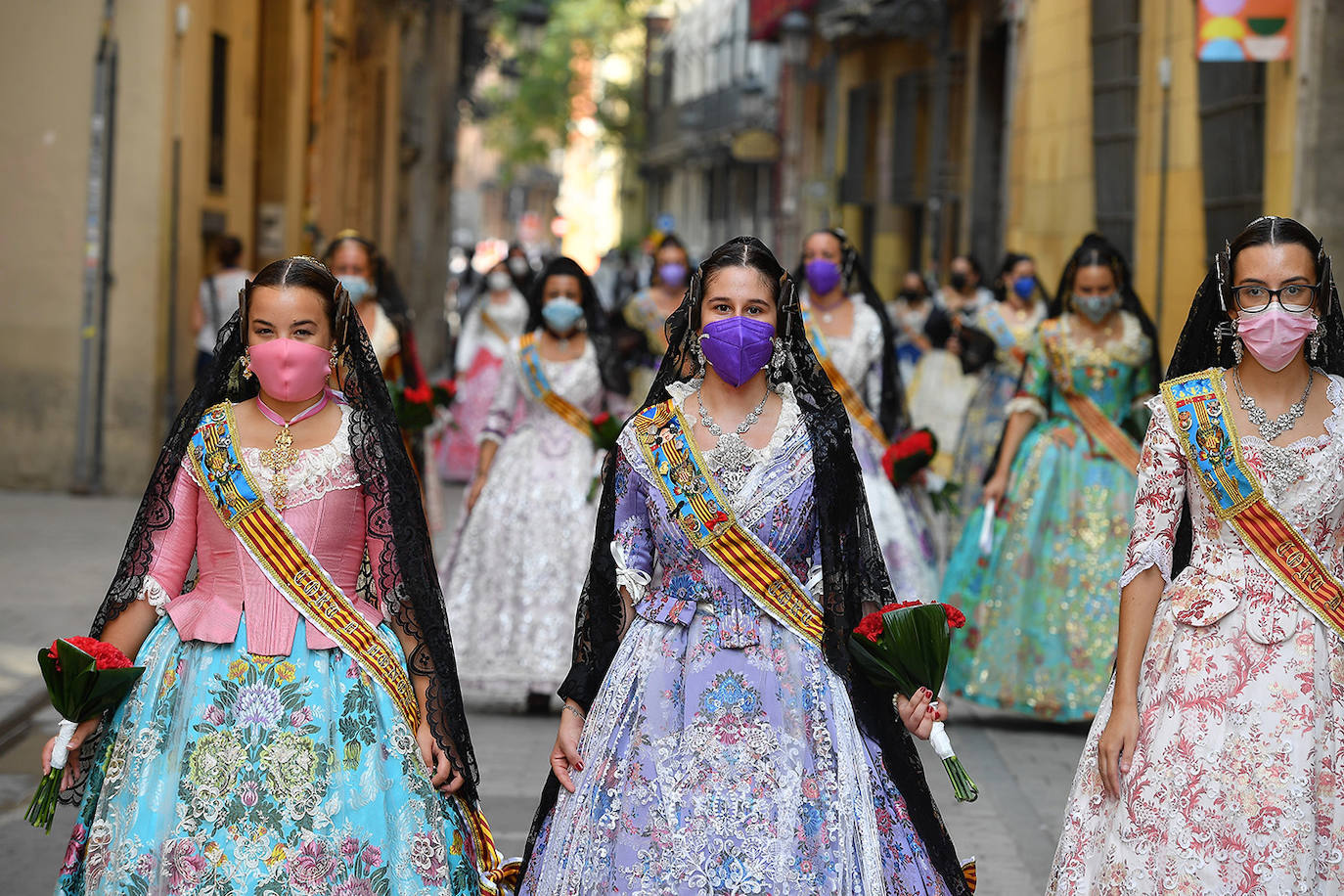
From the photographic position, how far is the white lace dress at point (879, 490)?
8.67 m

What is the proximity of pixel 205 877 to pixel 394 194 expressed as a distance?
25.7 metres

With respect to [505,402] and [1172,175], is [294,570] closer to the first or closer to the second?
→ [505,402]

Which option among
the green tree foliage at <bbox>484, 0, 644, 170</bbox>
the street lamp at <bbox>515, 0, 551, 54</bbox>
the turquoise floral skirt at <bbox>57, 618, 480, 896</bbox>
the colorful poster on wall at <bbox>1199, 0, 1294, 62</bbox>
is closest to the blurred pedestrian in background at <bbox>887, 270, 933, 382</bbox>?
the colorful poster on wall at <bbox>1199, 0, 1294, 62</bbox>

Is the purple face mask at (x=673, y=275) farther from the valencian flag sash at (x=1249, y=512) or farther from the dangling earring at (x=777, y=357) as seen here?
the valencian flag sash at (x=1249, y=512)

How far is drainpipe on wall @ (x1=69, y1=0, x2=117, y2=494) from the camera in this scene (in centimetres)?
1512

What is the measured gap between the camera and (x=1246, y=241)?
182 inches

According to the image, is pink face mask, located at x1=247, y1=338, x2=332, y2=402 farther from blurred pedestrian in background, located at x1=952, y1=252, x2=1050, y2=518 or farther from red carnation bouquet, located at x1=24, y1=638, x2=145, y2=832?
blurred pedestrian in background, located at x1=952, y1=252, x2=1050, y2=518

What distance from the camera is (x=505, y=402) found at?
9.04m

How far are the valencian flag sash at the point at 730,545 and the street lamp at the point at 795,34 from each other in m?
31.2

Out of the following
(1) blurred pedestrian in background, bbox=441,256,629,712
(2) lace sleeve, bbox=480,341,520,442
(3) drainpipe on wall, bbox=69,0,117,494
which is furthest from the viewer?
(3) drainpipe on wall, bbox=69,0,117,494

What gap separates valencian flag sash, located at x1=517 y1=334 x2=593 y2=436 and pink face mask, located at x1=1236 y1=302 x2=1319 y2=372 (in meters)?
4.63

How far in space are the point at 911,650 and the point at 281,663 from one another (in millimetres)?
1344

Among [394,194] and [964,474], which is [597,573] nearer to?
[964,474]

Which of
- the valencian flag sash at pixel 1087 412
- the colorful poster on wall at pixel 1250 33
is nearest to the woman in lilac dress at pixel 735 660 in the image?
the valencian flag sash at pixel 1087 412
